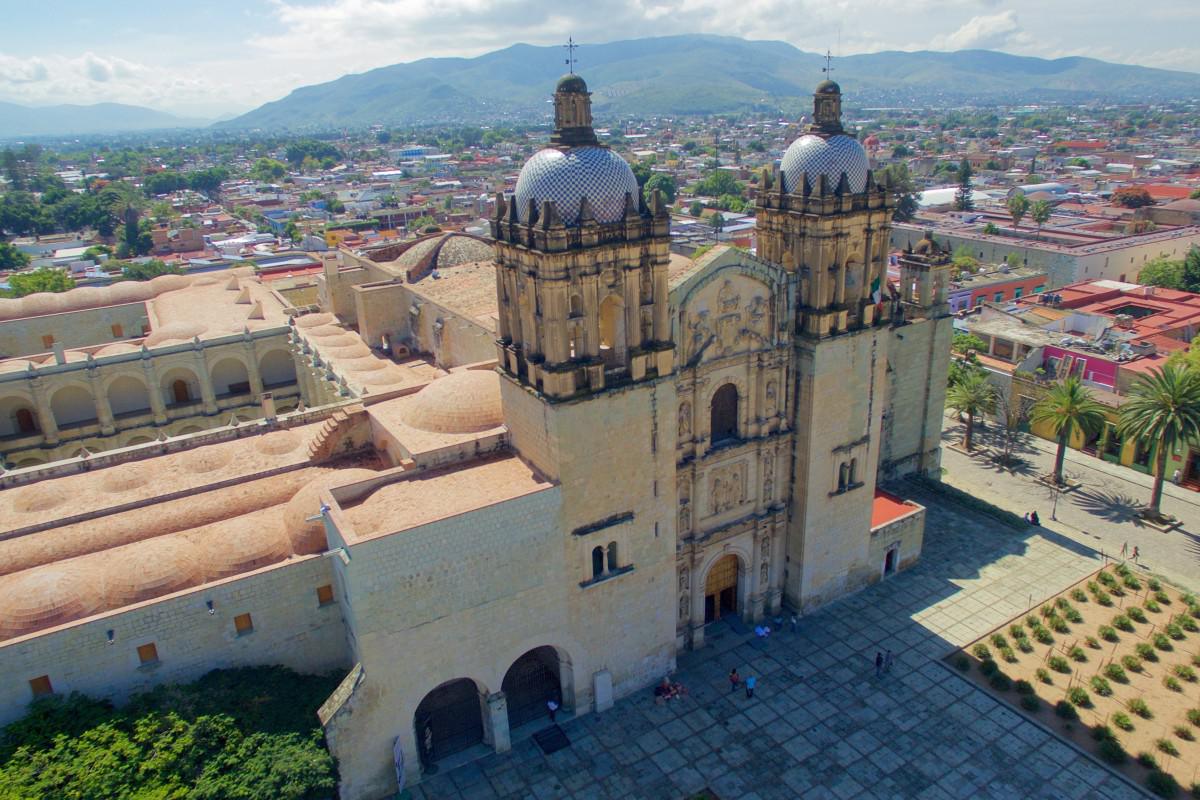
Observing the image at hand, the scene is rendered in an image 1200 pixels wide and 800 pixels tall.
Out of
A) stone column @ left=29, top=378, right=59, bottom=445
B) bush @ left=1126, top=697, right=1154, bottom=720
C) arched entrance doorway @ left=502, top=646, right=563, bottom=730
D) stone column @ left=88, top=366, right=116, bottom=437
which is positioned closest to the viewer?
bush @ left=1126, top=697, right=1154, bottom=720

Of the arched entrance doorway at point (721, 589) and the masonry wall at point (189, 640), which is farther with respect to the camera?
the arched entrance doorway at point (721, 589)

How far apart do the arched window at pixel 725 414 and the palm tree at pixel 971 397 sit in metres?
26.0

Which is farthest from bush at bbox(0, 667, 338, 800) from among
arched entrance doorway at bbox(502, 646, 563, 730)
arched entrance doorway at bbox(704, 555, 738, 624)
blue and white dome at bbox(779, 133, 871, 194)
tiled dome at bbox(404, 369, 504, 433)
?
blue and white dome at bbox(779, 133, 871, 194)

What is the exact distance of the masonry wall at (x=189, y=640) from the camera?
992 inches

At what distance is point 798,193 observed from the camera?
33.9 meters

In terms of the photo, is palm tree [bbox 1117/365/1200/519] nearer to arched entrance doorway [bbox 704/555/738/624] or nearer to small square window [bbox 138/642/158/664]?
arched entrance doorway [bbox 704/555/738/624]

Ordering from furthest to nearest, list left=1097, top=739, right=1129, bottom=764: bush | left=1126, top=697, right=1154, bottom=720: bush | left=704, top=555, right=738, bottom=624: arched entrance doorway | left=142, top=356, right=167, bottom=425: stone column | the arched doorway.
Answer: left=142, top=356, right=167, bottom=425: stone column → left=704, top=555, right=738, bottom=624: arched entrance doorway → left=1126, top=697, right=1154, bottom=720: bush → the arched doorway → left=1097, top=739, right=1129, bottom=764: bush

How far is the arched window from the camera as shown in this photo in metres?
34.2

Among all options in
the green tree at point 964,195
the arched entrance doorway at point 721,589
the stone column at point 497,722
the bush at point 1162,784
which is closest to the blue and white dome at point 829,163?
the arched entrance doorway at point 721,589

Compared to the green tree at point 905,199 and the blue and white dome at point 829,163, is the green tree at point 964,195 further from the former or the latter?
the blue and white dome at point 829,163

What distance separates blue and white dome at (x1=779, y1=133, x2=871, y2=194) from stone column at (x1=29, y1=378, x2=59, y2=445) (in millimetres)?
46023

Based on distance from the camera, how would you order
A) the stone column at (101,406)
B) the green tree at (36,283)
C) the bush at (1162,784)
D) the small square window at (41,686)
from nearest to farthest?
the small square window at (41,686) < the bush at (1162,784) < the stone column at (101,406) < the green tree at (36,283)

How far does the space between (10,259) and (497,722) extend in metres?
121

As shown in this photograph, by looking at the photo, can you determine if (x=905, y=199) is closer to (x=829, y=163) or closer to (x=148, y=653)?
(x=829, y=163)
